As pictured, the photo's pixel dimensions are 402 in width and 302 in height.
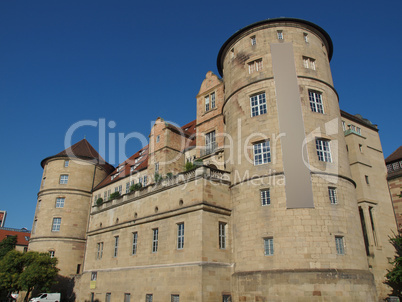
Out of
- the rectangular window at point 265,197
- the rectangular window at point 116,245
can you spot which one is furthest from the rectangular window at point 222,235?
the rectangular window at point 116,245

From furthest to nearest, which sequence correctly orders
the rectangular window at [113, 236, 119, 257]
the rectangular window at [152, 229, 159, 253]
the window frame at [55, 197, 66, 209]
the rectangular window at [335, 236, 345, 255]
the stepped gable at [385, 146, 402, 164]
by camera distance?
the window frame at [55, 197, 66, 209]
the stepped gable at [385, 146, 402, 164]
the rectangular window at [113, 236, 119, 257]
the rectangular window at [152, 229, 159, 253]
the rectangular window at [335, 236, 345, 255]

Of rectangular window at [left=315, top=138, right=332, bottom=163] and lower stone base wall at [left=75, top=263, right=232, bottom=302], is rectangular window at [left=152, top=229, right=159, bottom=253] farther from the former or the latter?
rectangular window at [left=315, top=138, right=332, bottom=163]

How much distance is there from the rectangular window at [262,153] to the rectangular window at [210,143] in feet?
19.3

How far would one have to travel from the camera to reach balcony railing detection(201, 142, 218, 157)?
3046cm

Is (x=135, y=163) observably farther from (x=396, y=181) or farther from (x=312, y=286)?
(x=312, y=286)

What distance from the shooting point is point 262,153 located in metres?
24.8

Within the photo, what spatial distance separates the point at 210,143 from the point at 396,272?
58.1ft

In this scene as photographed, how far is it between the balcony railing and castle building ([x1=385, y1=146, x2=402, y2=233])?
16176 millimetres

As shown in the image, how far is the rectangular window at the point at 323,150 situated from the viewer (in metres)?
24.1

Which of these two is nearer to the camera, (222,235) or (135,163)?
(222,235)

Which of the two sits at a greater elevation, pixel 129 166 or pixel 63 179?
pixel 129 166

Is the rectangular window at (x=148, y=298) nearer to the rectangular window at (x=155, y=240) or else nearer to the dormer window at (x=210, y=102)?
the rectangular window at (x=155, y=240)

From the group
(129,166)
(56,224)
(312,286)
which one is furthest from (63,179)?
(312,286)

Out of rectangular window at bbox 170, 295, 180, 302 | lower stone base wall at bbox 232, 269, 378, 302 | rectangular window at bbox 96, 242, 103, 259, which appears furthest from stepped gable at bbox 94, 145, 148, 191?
lower stone base wall at bbox 232, 269, 378, 302
